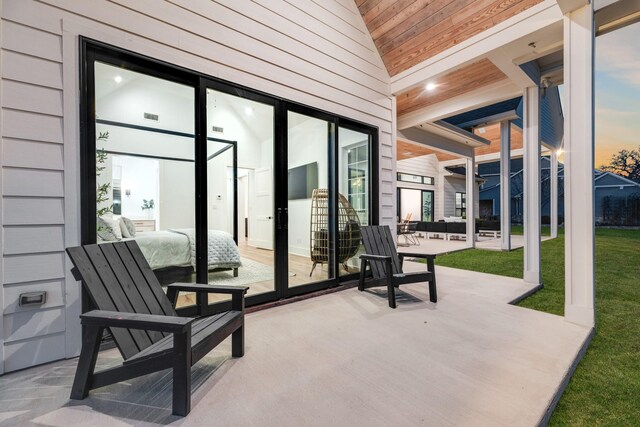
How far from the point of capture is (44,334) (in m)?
1.85

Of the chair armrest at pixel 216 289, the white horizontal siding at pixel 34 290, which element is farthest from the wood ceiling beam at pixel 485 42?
the white horizontal siding at pixel 34 290

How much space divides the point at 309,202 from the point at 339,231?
102cm

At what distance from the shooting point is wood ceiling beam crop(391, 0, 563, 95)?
8.90 feet

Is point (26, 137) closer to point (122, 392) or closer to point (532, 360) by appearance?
point (122, 392)

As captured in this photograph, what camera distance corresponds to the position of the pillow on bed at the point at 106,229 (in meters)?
2.23

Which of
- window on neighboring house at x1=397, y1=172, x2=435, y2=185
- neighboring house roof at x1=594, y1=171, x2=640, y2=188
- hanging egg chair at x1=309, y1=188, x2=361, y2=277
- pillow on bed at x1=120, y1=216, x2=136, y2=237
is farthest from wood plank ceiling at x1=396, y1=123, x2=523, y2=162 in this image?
neighboring house roof at x1=594, y1=171, x2=640, y2=188

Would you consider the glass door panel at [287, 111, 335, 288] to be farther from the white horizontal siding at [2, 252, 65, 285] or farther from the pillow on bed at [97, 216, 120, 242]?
the white horizontal siding at [2, 252, 65, 285]

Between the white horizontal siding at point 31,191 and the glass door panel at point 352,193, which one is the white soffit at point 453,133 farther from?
the white horizontal siding at point 31,191

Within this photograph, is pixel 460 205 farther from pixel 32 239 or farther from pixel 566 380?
pixel 32 239

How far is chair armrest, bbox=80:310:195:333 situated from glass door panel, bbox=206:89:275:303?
1.47 meters

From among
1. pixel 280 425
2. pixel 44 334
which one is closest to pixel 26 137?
pixel 44 334

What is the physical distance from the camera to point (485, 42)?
312 cm

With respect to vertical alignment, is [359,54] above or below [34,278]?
above

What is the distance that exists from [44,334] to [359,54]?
14.4 ft
